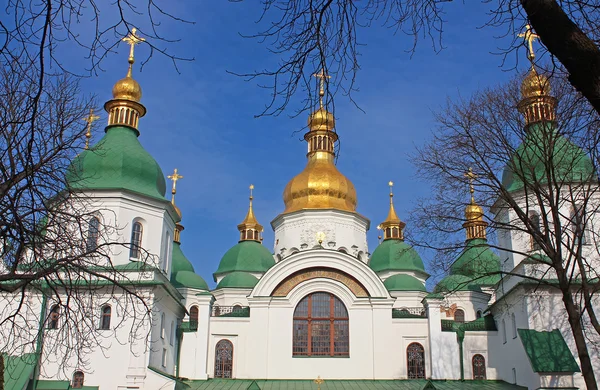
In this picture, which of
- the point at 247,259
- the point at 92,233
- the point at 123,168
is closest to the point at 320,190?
the point at 247,259

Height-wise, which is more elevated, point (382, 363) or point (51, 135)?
point (51, 135)

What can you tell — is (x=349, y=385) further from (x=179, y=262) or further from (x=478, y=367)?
(x=179, y=262)

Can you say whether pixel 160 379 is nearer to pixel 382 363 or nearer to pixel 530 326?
pixel 382 363

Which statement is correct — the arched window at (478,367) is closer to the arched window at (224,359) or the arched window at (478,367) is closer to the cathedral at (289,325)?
the cathedral at (289,325)

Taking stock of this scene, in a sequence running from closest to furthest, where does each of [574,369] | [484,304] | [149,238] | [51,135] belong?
[51,135] → [574,369] → [149,238] → [484,304]

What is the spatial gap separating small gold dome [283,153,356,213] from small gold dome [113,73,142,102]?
37.2 ft

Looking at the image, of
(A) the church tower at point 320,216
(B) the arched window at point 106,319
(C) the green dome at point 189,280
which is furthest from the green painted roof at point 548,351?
(C) the green dome at point 189,280

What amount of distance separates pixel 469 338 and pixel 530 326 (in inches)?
171

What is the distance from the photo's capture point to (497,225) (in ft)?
52.0

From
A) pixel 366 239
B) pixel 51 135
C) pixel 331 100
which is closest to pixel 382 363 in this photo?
pixel 366 239

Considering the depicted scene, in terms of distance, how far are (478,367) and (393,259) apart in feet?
38.3

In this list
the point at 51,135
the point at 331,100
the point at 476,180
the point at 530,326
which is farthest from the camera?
the point at 530,326

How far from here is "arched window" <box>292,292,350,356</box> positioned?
89.7ft

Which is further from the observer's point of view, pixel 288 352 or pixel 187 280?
pixel 187 280
